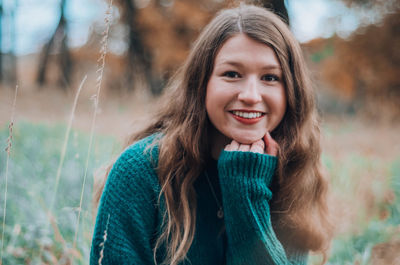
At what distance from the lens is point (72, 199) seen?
239 cm

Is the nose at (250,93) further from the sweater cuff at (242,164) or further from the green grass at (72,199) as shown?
the green grass at (72,199)

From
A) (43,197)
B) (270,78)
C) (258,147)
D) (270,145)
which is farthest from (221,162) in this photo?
(43,197)

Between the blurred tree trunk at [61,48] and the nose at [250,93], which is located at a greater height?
the blurred tree trunk at [61,48]

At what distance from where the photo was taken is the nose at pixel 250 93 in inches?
56.1

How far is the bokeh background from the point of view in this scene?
2.06m

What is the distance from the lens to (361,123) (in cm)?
589

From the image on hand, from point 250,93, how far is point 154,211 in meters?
0.66

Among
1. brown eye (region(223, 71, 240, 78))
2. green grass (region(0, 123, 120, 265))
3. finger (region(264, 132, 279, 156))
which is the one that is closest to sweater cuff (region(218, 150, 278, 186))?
finger (region(264, 132, 279, 156))

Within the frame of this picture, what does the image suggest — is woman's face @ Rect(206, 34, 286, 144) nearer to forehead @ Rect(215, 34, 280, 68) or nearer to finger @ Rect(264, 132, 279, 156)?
forehead @ Rect(215, 34, 280, 68)

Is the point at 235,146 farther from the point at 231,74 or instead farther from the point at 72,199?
the point at 72,199

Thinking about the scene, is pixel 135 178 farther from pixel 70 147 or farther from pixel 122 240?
pixel 70 147

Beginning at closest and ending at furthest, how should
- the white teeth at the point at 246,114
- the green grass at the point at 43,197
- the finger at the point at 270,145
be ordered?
the white teeth at the point at 246,114 < the finger at the point at 270,145 < the green grass at the point at 43,197

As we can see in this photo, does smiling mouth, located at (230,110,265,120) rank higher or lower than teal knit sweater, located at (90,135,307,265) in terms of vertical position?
higher

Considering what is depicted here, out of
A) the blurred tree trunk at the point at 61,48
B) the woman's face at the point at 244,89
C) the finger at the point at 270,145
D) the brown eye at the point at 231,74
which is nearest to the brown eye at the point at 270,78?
the woman's face at the point at 244,89
